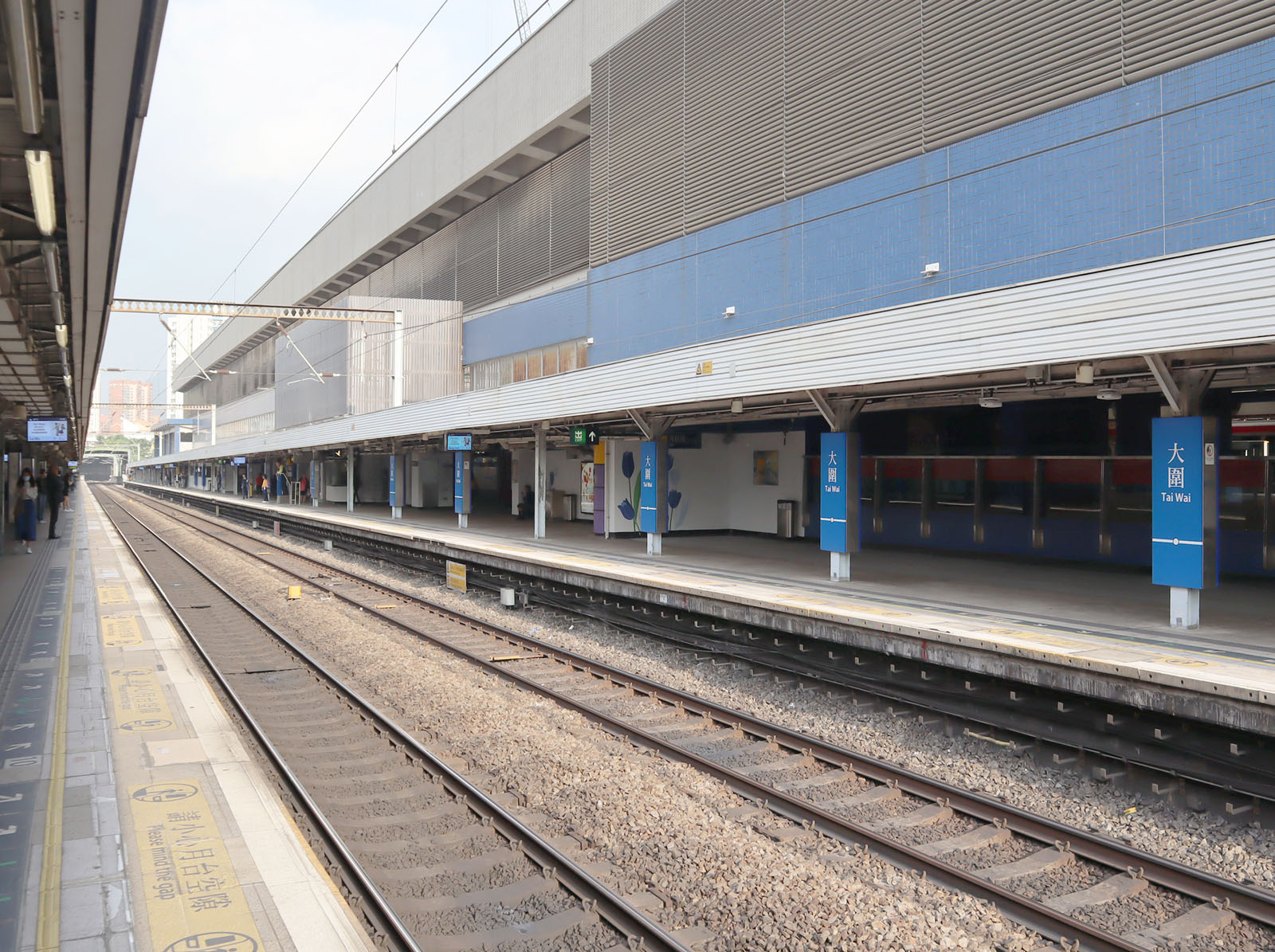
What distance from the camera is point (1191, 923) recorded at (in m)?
4.68

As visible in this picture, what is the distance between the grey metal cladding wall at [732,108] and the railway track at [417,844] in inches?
611

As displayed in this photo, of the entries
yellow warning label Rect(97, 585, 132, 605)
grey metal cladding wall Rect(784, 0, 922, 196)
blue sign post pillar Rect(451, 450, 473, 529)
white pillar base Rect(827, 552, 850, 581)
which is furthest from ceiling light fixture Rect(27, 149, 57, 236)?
blue sign post pillar Rect(451, 450, 473, 529)

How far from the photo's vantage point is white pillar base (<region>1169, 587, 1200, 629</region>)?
864 centimetres

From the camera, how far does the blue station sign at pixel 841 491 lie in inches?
484

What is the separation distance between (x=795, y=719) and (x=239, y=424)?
7510 cm

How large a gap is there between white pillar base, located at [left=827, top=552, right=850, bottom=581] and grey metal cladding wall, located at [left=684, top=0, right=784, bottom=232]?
10.3m

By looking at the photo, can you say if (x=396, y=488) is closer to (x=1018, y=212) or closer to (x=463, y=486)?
(x=463, y=486)

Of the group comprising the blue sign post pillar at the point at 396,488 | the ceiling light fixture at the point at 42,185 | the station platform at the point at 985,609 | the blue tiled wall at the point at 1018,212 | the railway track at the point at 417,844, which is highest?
the blue tiled wall at the point at 1018,212

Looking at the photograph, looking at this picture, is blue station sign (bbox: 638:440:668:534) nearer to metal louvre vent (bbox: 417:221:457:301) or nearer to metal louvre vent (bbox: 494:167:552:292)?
metal louvre vent (bbox: 494:167:552:292)

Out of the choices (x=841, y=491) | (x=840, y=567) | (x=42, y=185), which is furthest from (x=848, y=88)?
(x=42, y=185)

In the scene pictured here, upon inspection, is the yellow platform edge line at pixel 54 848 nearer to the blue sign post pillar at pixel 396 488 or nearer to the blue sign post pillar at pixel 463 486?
the blue sign post pillar at pixel 463 486

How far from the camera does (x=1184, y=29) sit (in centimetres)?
1276

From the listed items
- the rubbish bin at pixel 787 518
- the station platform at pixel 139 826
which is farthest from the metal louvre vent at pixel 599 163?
the station platform at pixel 139 826

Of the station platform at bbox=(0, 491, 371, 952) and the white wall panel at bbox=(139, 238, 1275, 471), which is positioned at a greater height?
the white wall panel at bbox=(139, 238, 1275, 471)
